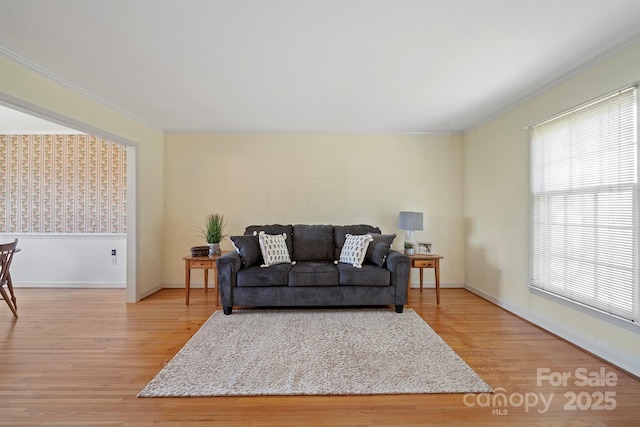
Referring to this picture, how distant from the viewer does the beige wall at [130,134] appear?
2461mm

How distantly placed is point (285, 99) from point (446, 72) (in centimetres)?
169

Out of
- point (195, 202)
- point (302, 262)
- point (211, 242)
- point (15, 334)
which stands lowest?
point (15, 334)

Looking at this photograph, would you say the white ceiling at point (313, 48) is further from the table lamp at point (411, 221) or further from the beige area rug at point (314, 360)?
the beige area rug at point (314, 360)

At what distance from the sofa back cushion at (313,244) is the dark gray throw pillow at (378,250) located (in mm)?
562

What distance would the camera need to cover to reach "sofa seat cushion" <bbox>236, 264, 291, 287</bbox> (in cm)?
337

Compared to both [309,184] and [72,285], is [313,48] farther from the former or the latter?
[72,285]

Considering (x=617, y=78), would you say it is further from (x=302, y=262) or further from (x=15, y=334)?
(x=15, y=334)

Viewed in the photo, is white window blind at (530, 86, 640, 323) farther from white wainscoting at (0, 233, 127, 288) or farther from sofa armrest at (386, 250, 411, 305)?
white wainscoting at (0, 233, 127, 288)

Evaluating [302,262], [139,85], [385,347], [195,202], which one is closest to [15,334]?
[195,202]

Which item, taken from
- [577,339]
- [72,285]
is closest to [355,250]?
[577,339]

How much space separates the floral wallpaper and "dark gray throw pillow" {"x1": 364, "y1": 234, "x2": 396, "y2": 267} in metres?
3.96

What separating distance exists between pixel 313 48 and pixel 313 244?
2529 millimetres

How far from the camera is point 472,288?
4332 mm

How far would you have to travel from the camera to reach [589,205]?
2.50m
